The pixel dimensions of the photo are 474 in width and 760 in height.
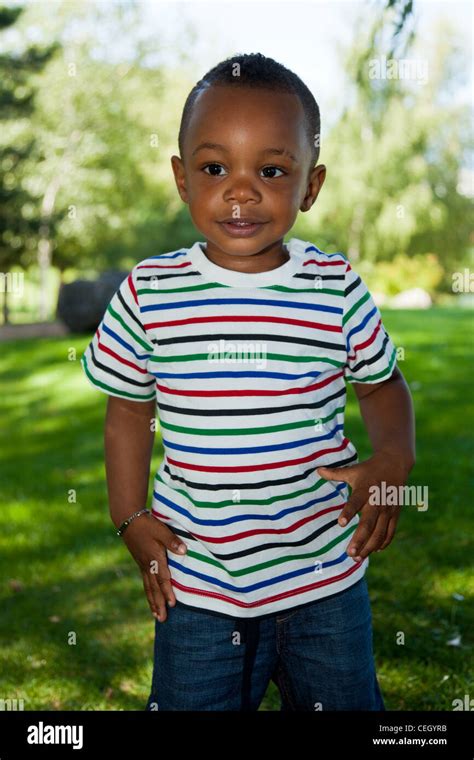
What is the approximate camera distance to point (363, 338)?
1.83 m

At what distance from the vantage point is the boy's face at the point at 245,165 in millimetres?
1723

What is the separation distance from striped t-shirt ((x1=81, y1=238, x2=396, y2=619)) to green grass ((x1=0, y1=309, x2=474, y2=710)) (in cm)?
136

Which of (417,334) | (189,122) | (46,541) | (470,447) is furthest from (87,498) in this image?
(417,334)

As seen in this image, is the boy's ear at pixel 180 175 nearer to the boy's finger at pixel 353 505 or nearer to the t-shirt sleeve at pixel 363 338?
the t-shirt sleeve at pixel 363 338

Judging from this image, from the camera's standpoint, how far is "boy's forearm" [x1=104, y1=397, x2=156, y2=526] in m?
1.95

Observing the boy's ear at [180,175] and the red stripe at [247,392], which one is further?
the boy's ear at [180,175]

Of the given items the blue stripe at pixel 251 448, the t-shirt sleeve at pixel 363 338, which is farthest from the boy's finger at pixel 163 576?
the t-shirt sleeve at pixel 363 338

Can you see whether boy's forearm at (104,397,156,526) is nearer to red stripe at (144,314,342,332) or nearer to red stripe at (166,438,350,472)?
red stripe at (166,438,350,472)

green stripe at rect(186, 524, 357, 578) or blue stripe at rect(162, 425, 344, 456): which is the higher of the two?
blue stripe at rect(162, 425, 344, 456)

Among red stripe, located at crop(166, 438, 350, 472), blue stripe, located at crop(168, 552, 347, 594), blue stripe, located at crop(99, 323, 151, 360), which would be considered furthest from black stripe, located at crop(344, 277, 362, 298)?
blue stripe, located at crop(168, 552, 347, 594)

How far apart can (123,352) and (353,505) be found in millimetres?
580

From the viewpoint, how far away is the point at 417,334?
10.3 m

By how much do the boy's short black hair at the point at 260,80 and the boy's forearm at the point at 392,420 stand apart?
19.9 inches

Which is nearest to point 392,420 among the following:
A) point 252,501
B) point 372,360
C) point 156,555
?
point 372,360
